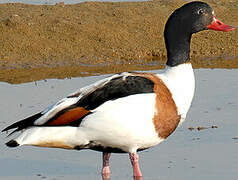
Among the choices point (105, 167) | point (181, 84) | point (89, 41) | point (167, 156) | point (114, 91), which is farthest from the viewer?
point (89, 41)

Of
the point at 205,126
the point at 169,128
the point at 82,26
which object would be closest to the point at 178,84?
the point at 169,128

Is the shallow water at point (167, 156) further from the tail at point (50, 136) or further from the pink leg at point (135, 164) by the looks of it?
the tail at point (50, 136)

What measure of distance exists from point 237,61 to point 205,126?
5.83 m

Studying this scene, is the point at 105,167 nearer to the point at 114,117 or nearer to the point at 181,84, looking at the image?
the point at 114,117

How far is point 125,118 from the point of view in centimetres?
675

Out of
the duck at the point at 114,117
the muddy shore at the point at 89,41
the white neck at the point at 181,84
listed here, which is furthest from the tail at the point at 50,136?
the muddy shore at the point at 89,41

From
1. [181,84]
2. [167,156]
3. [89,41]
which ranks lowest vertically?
[167,156]

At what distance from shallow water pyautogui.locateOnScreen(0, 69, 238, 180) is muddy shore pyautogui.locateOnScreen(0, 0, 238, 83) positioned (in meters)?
3.54

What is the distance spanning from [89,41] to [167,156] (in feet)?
25.2

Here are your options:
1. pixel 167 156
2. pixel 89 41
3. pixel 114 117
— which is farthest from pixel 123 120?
pixel 89 41

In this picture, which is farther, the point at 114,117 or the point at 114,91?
the point at 114,91

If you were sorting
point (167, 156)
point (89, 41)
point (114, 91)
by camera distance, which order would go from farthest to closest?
1. point (89, 41)
2. point (167, 156)
3. point (114, 91)

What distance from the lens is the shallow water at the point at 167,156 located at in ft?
24.9

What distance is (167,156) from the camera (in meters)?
8.07
